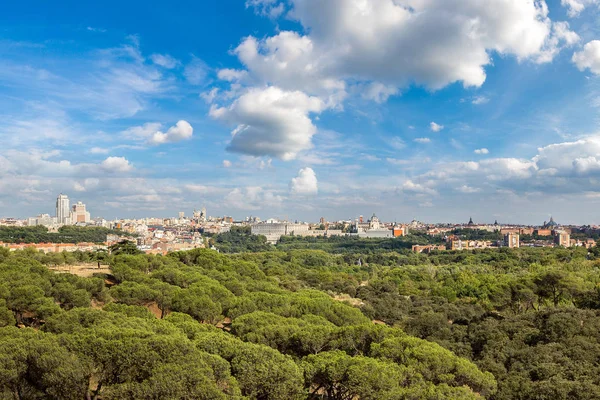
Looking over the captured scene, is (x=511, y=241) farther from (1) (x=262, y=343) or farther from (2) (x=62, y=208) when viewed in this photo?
(2) (x=62, y=208)

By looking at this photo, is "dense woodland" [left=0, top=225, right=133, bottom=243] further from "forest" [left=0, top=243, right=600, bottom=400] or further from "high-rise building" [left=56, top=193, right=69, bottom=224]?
"high-rise building" [left=56, top=193, right=69, bottom=224]

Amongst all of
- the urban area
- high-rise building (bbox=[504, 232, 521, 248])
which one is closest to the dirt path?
the urban area

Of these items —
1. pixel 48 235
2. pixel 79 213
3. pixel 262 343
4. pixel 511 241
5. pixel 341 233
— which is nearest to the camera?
pixel 262 343

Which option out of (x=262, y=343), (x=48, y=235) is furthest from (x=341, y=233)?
(x=262, y=343)

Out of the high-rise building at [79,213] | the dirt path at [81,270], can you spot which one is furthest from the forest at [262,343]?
the high-rise building at [79,213]

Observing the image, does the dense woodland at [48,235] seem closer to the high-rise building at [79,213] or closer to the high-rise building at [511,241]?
the high-rise building at [511,241]

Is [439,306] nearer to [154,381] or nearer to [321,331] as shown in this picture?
[321,331]
